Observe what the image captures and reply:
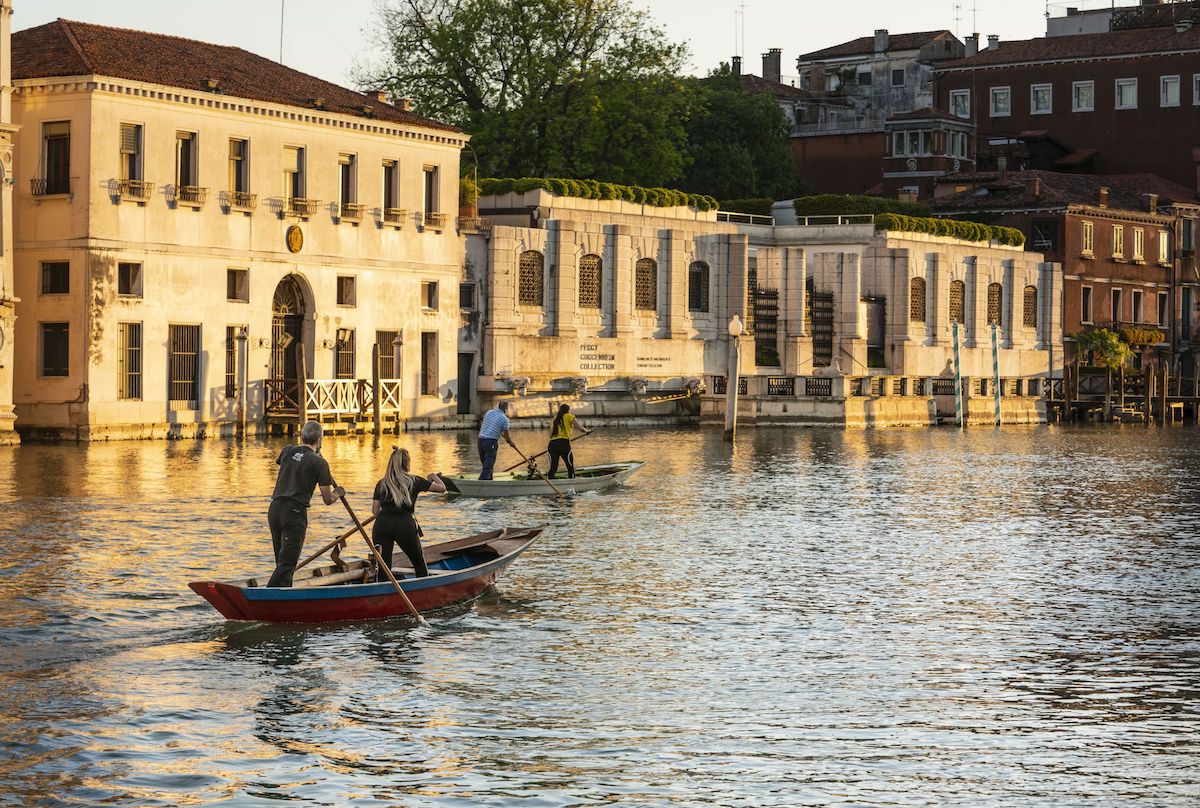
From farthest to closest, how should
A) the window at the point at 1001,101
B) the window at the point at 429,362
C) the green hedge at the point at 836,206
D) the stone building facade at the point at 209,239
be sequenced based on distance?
the window at the point at 1001,101
the green hedge at the point at 836,206
the window at the point at 429,362
the stone building facade at the point at 209,239

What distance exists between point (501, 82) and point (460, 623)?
208 ft

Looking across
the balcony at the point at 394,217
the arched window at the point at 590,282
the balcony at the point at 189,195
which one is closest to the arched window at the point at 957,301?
the arched window at the point at 590,282

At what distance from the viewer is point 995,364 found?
275 feet

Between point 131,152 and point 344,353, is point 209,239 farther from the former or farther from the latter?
point 344,353

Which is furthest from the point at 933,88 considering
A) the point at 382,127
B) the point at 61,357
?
the point at 61,357

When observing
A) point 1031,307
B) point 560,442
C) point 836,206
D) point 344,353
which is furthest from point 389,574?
point 1031,307

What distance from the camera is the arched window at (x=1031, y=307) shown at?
90438 mm

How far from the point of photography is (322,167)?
5897 centimetres

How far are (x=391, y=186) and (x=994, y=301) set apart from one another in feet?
120

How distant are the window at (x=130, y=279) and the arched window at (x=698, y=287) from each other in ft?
92.6

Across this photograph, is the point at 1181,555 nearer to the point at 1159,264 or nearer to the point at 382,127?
the point at 382,127

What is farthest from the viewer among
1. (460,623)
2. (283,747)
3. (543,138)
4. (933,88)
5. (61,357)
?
(933,88)

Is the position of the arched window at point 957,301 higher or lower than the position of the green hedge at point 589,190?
lower

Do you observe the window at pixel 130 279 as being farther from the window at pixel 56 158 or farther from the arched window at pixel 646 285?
the arched window at pixel 646 285
